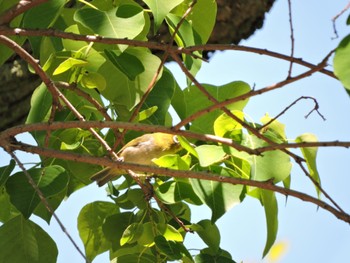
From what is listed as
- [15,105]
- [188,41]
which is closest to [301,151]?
[188,41]

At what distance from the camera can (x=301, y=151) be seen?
5.20 ft

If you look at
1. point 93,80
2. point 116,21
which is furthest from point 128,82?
point 116,21

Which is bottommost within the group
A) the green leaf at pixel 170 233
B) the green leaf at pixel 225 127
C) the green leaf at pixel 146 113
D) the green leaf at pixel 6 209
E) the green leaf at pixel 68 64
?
the green leaf at pixel 170 233

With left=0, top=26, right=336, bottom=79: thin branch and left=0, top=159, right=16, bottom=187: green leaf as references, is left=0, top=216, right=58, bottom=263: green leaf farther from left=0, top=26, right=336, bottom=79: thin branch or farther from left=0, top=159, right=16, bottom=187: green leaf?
left=0, top=26, right=336, bottom=79: thin branch

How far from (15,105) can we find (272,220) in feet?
3.66

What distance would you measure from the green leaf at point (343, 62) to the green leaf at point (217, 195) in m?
0.58

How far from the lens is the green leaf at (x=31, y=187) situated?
1586 mm

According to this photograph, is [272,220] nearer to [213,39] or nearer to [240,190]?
[240,190]

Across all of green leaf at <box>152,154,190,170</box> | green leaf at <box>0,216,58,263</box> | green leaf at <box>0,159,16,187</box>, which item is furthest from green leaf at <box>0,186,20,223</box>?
green leaf at <box>152,154,190,170</box>

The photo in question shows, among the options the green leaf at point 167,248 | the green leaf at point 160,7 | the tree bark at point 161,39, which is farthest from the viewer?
the tree bark at point 161,39

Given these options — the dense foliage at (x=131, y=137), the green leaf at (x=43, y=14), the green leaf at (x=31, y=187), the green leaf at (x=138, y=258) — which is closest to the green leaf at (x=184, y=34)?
the dense foliage at (x=131, y=137)

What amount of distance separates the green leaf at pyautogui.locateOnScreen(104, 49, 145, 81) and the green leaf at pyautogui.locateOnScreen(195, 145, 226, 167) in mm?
192

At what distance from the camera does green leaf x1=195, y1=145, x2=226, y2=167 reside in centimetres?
145

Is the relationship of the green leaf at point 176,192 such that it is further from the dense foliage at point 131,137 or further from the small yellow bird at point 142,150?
the small yellow bird at point 142,150
